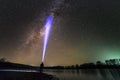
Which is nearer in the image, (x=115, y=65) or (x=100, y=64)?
(x=115, y=65)

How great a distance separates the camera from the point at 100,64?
17250 centimetres

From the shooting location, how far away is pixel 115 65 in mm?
156250

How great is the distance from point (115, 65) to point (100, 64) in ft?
67.4
